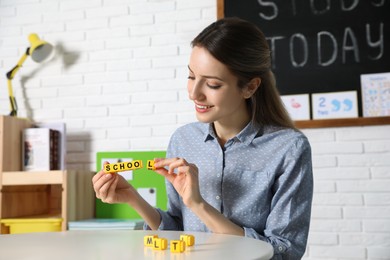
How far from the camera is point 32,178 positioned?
2447 millimetres

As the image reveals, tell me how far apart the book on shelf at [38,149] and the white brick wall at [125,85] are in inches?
7.1

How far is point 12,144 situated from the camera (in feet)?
8.39

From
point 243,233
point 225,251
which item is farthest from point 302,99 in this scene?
point 225,251

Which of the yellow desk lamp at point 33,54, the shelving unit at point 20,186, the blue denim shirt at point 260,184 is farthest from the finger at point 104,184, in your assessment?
the yellow desk lamp at point 33,54

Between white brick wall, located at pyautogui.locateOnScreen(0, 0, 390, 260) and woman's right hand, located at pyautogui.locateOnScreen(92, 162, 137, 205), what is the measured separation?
1.33 meters

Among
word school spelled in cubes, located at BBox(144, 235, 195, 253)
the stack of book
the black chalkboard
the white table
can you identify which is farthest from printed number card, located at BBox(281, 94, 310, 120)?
word school spelled in cubes, located at BBox(144, 235, 195, 253)

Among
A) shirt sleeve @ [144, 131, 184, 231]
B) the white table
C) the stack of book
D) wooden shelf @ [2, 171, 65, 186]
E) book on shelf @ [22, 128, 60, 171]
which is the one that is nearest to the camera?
the white table

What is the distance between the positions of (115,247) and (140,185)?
1.68 metres

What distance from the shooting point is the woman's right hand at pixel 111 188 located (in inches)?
49.7

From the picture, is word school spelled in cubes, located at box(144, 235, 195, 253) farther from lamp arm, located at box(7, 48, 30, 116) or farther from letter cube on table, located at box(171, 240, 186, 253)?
lamp arm, located at box(7, 48, 30, 116)

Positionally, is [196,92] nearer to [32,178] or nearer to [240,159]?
[240,159]

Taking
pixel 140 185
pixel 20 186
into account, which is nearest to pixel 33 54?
pixel 20 186

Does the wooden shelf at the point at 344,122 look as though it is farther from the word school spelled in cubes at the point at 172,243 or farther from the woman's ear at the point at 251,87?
the word school spelled in cubes at the point at 172,243

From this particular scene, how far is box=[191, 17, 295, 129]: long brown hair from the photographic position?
4.33 ft
